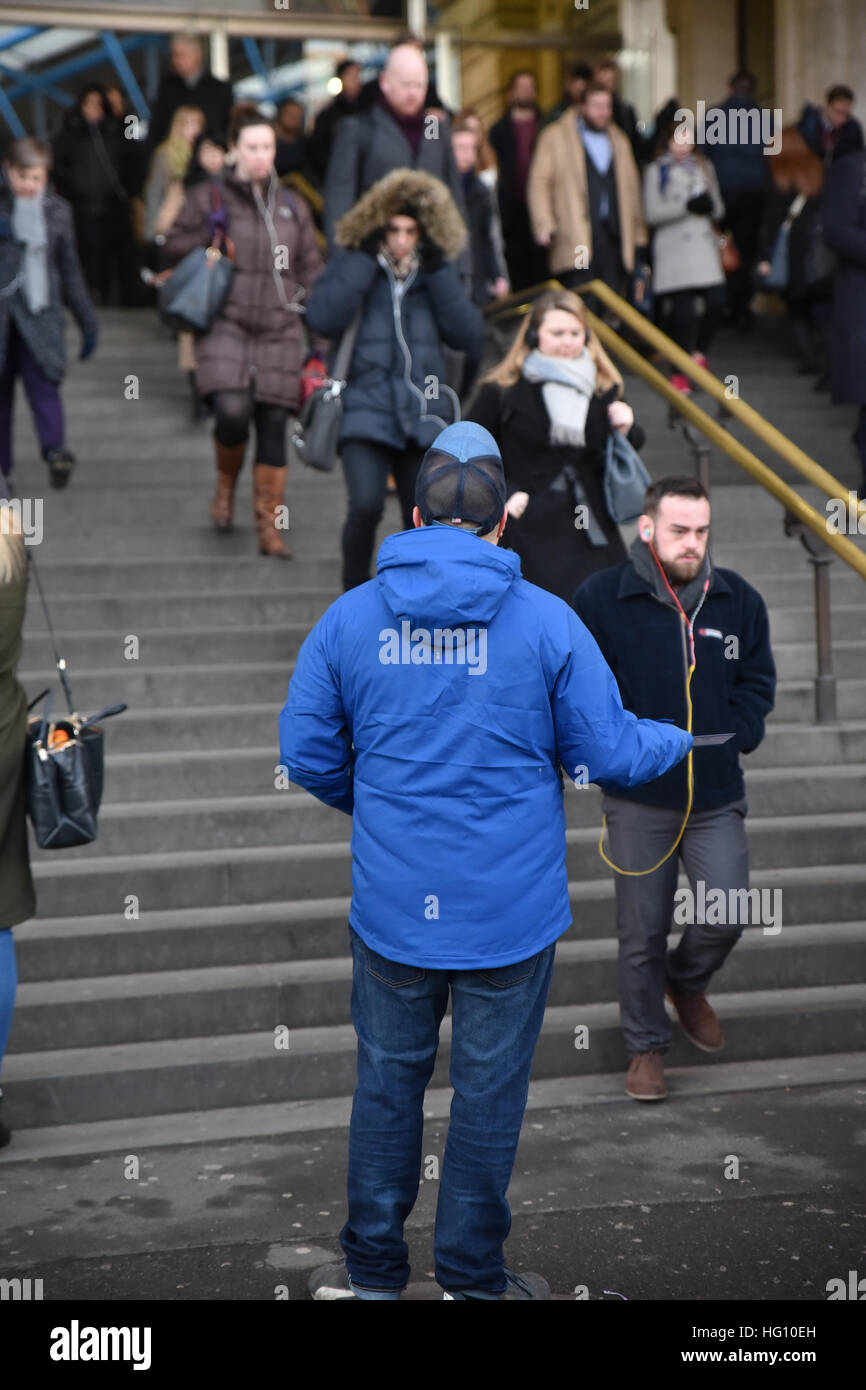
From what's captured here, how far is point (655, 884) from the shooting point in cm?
538

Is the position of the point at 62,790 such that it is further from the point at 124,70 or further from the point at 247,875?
the point at 124,70

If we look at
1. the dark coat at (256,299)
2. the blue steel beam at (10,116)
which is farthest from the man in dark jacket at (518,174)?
the blue steel beam at (10,116)

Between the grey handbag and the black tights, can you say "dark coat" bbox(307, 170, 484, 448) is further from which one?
the black tights

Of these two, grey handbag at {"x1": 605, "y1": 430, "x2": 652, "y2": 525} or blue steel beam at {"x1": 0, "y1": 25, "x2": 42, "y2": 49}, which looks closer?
grey handbag at {"x1": 605, "y1": 430, "x2": 652, "y2": 525}

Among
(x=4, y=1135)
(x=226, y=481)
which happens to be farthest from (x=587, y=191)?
(x=4, y=1135)

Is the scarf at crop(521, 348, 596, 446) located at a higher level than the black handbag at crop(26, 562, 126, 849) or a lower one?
higher

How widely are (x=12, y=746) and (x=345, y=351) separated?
325 cm

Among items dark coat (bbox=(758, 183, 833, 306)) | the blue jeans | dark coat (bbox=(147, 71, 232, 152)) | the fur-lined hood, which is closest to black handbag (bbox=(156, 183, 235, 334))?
the fur-lined hood

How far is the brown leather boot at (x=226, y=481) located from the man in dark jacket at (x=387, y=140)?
3.97 feet

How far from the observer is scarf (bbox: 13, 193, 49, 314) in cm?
911

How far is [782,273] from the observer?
12.2m

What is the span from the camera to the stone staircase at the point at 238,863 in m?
5.54

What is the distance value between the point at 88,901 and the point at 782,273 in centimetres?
Result: 780
